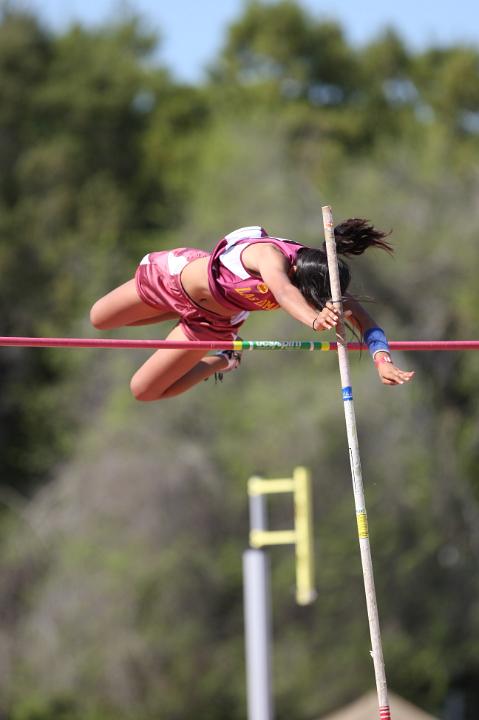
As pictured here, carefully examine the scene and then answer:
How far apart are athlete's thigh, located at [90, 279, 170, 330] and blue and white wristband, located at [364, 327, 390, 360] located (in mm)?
1399

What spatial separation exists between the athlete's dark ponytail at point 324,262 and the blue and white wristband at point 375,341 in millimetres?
273

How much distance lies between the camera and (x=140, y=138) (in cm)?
3559

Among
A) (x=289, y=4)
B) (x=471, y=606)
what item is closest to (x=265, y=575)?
(x=471, y=606)

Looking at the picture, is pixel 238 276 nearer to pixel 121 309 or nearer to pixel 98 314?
pixel 121 309

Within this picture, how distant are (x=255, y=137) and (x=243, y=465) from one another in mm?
7776

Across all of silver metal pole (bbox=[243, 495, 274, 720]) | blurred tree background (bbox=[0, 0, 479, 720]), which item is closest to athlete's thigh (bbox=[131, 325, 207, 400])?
silver metal pole (bbox=[243, 495, 274, 720])

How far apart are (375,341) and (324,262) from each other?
50 centimetres

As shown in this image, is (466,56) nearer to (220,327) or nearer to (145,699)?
(145,699)

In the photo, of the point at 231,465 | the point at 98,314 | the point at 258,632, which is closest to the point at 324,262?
the point at 98,314

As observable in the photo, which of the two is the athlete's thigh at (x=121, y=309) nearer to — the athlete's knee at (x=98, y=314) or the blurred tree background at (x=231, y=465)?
the athlete's knee at (x=98, y=314)

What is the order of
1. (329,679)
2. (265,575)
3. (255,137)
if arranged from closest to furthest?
1. (265,575)
2. (329,679)
3. (255,137)

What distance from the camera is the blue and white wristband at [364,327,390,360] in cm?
730

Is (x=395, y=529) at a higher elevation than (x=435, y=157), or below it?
below

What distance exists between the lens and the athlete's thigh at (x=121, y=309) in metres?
8.26
